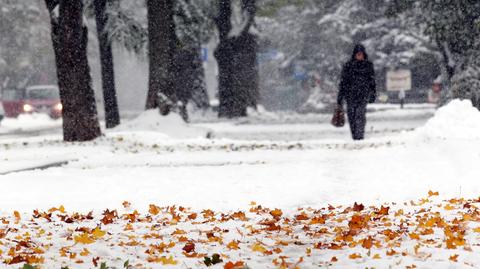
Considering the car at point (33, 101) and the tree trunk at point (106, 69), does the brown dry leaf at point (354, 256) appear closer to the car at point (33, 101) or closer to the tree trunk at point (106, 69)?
the tree trunk at point (106, 69)

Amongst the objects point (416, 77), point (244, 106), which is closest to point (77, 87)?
point (244, 106)

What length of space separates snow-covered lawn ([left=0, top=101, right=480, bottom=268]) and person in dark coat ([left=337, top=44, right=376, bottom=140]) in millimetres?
740

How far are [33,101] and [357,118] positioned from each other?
1057 inches

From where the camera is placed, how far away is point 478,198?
888 centimetres

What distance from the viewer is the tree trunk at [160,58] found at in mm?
21828

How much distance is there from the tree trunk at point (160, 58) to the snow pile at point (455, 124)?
7.54m

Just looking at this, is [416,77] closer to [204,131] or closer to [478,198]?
[204,131]

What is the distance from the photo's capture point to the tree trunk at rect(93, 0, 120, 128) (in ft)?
81.4

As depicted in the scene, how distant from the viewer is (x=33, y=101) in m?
40.7

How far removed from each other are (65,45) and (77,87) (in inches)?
35.9

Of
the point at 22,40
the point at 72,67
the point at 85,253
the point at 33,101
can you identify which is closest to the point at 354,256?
the point at 85,253

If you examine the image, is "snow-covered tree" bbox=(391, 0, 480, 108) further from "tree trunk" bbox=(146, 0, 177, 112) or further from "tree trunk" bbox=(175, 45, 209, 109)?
"tree trunk" bbox=(175, 45, 209, 109)

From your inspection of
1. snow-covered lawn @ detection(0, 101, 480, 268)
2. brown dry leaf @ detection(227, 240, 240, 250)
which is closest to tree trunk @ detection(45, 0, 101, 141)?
snow-covered lawn @ detection(0, 101, 480, 268)

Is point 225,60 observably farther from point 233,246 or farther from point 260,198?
point 233,246
